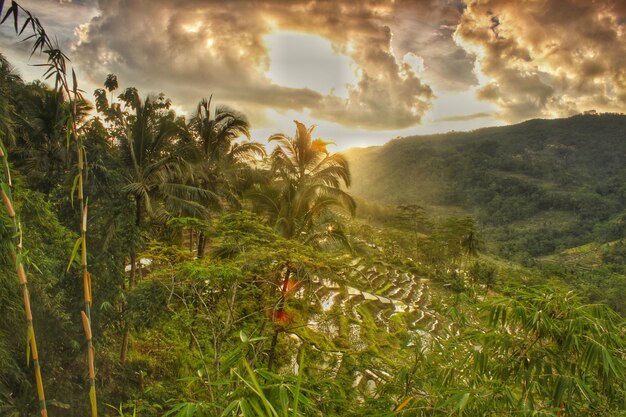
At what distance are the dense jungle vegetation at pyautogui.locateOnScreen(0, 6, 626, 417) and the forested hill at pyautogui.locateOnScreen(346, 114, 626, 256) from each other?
235 feet

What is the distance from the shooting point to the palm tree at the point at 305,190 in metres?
8.01

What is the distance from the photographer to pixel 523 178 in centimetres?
11812

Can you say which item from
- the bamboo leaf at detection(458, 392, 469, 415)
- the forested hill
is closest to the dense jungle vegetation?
Answer: the bamboo leaf at detection(458, 392, 469, 415)

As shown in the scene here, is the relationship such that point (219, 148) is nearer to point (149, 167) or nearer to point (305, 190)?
point (149, 167)

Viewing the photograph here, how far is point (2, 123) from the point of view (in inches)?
259

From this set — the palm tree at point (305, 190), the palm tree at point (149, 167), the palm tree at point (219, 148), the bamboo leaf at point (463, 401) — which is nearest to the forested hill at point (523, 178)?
the palm tree at point (219, 148)

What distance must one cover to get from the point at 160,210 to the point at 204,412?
8.17 meters

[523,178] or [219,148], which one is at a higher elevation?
[219,148]

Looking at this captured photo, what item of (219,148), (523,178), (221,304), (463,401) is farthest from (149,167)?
(523,178)

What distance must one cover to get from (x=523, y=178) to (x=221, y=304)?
13404 centimetres

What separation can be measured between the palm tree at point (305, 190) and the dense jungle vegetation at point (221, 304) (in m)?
0.05

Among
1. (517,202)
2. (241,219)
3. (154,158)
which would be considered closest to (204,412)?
(241,219)

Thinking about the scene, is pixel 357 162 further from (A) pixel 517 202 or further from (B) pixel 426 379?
(B) pixel 426 379

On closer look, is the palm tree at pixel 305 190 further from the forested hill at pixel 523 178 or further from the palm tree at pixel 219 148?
the forested hill at pixel 523 178
